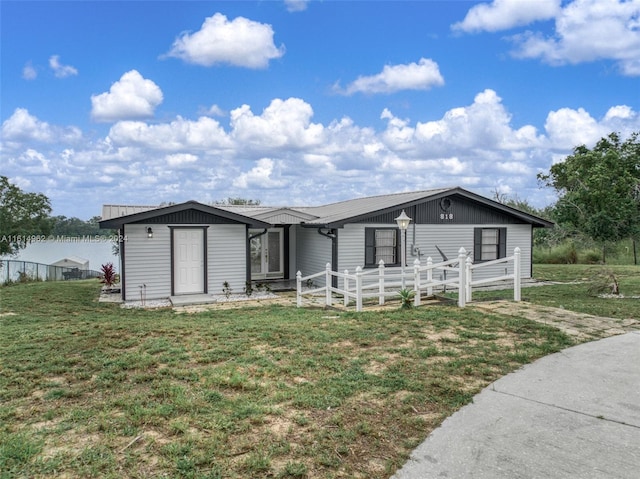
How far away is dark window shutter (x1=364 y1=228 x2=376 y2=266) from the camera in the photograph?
14.3 metres

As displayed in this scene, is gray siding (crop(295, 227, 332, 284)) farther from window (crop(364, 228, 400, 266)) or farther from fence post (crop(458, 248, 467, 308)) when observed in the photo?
fence post (crop(458, 248, 467, 308))

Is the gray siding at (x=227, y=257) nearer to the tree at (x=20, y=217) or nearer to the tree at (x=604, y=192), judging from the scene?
the tree at (x=20, y=217)

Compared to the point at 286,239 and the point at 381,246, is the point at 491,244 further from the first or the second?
the point at 286,239

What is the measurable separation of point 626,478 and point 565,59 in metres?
17.4

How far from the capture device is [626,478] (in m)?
3.03

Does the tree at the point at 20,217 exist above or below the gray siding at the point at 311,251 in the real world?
above

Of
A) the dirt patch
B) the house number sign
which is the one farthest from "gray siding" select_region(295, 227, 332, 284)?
the dirt patch

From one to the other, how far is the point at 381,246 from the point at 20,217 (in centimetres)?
2728

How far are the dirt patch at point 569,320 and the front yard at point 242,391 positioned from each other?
1.49ft

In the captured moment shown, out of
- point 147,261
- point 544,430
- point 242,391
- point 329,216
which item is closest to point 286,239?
point 329,216

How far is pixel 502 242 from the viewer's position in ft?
53.4

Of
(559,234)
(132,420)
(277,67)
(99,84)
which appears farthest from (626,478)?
(559,234)

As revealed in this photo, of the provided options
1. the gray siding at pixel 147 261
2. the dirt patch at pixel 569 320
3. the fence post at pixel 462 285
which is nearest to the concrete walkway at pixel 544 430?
the dirt patch at pixel 569 320

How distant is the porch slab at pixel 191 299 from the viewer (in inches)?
473
